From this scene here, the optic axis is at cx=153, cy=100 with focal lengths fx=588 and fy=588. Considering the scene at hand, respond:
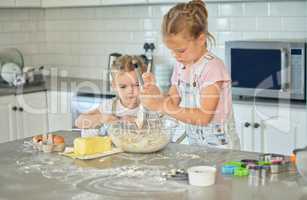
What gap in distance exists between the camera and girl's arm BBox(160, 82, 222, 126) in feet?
7.41

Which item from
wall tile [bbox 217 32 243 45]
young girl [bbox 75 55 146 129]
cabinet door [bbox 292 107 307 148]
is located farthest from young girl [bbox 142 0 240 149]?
wall tile [bbox 217 32 243 45]

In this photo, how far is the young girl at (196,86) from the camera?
7.45ft

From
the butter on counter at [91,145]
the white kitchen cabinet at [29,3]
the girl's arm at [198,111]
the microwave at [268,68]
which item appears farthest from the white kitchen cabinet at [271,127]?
the white kitchen cabinet at [29,3]

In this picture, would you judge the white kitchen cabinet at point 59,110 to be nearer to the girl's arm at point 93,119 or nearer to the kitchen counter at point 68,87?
the kitchen counter at point 68,87

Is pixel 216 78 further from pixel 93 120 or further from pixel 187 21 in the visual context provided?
pixel 93 120

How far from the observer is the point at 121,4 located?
4203 millimetres

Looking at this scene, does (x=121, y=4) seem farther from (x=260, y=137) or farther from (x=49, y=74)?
(x=260, y=137)

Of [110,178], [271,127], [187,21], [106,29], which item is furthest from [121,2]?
[110,178]

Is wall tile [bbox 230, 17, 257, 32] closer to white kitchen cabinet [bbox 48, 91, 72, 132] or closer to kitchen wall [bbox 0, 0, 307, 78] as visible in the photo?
kitchen wall [bbox 0, 0, 307, 78]

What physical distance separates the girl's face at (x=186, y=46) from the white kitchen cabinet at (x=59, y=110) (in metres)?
1.96

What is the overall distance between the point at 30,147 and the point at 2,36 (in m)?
2.55

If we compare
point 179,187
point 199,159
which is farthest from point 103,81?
point 179,187

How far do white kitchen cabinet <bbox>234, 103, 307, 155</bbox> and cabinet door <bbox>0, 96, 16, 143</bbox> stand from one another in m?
1.67

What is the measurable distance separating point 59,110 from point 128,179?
2618 millimetres
